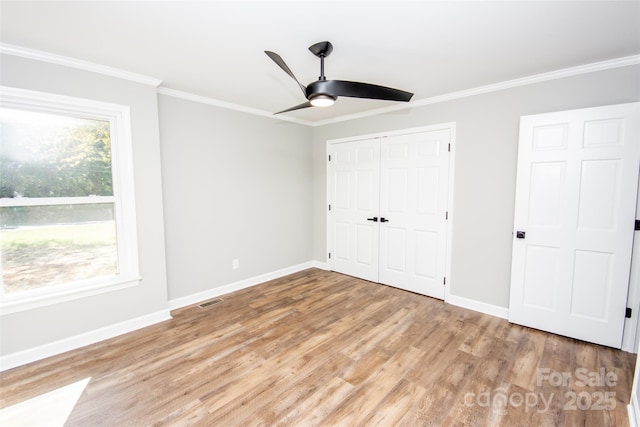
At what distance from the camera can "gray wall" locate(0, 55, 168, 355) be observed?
230 centimetres

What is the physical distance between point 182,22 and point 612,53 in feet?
11.0

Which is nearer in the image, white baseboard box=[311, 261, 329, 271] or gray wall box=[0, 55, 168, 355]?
gray wall box=[0, 55, 168, 355]

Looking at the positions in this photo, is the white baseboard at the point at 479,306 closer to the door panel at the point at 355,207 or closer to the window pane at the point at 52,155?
the door panel at the point at 355,207

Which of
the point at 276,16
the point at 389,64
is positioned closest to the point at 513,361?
the point at 389,64

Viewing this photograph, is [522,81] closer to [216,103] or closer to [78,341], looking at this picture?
[216,103]

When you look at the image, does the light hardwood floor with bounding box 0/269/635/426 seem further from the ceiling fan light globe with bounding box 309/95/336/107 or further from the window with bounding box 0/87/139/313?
the ceiling fan light globe with bounding box 309/95/336/107

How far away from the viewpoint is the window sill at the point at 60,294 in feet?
7.50

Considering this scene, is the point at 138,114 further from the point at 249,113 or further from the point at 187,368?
the point at 187,368

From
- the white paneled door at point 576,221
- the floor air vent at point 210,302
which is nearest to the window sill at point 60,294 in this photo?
the floor air vent at point 210,302

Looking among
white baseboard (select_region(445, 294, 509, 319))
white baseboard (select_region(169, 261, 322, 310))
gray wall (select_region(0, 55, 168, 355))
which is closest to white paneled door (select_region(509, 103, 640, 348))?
white baseboard (select_region(445, 294, 509, 319))

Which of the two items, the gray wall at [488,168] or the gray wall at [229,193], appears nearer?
the gray wall at [488,168]

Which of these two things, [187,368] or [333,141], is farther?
[333,141]

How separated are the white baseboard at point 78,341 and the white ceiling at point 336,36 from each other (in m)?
2.43

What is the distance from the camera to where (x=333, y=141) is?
4629mm
